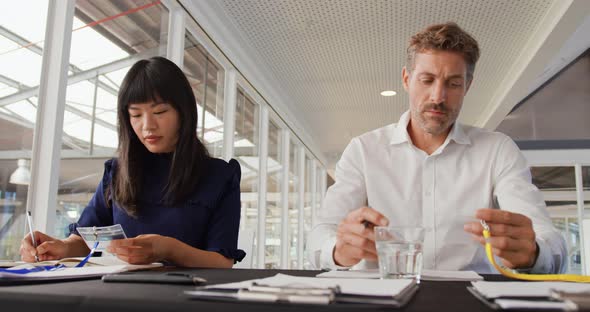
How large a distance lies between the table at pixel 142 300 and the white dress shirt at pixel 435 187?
0.63 meters

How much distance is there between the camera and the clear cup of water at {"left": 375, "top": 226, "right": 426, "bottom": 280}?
2.78 ft

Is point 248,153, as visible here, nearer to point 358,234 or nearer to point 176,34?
point 176,34

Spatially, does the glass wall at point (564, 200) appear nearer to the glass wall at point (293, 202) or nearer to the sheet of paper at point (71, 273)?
the glass wall at point (293, 202)

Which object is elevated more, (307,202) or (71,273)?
(307,202)

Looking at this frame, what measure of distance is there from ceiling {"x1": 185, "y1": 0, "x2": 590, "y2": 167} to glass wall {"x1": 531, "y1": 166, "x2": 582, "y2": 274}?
2.63m

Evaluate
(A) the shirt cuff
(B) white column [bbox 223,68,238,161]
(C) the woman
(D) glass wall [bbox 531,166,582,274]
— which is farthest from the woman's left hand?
(D) glass wall [bbox 531,166,582,274]

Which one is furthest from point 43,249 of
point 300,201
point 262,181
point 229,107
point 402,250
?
point 300,201

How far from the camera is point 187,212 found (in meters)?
1.49

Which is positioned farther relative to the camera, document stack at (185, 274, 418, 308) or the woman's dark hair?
the woman's dark hair

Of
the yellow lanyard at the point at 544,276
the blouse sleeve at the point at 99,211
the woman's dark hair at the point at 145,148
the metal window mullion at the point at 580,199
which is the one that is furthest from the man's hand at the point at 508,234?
the metal window mullion at the point at 580,199

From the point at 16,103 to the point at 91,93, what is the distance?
48 centimetres

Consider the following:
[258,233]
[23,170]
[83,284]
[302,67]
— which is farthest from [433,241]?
[258,233]

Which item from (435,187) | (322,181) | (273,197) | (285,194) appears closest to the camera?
(435,187)

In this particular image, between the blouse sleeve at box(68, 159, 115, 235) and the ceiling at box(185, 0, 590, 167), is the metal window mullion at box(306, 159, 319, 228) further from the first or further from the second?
the blouse sleeve at box(68, 159, 115, 235)
